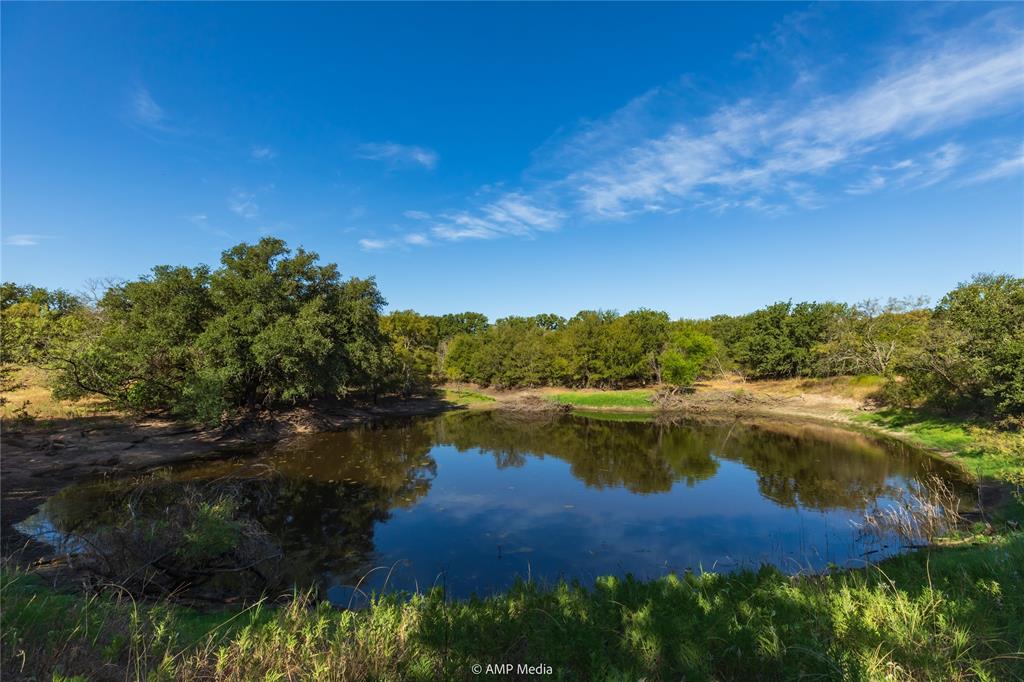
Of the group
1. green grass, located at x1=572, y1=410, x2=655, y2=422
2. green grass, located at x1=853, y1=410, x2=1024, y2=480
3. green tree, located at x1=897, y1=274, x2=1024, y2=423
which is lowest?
green grass, located at x1=572, y1=410, x2=655, y2=422

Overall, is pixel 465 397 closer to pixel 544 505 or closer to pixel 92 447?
pixel 92 447

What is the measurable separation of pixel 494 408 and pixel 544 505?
3948 centimetres

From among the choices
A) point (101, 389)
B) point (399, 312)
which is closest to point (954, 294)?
point (101, 389)

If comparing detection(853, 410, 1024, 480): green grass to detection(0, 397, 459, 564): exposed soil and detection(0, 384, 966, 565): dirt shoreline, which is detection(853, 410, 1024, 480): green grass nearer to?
detection(0, 384, 966, 565): dirt shoreline

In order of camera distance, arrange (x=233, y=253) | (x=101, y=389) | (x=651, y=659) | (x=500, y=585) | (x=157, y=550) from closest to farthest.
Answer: (x=651, y=659), (x=157, y=550), (x=500, y=585), (x=101, y=389), (x=233, y=253)

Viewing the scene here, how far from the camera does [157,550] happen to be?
417 inches

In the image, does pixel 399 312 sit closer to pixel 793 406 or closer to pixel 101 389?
pixel 101 389

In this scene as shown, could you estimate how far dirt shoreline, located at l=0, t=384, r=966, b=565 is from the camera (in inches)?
734

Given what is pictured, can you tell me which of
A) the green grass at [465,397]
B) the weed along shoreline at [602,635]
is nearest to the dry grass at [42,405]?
the weed along shoreline at [602,635]

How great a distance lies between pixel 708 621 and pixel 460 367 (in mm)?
66956

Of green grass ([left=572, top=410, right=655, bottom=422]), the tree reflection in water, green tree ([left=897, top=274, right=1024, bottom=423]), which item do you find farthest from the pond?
→ green grass ([left=572, top=410, right=655, bottom=422])

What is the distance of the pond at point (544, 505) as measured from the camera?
44.2ft

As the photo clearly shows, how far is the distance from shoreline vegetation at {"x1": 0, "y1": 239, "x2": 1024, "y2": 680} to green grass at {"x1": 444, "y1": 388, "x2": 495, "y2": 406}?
462mm

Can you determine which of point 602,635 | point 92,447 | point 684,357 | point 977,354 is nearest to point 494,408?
point 684,357
